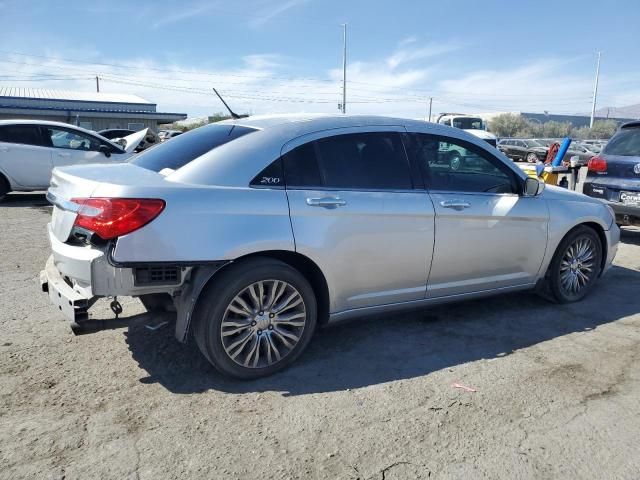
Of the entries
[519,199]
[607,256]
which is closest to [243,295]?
[519,199]

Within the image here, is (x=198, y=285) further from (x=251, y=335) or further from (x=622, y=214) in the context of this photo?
(x=622, y=214)

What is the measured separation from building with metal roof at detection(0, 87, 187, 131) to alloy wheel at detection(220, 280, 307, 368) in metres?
33.3

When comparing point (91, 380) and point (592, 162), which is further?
point (592, 162)

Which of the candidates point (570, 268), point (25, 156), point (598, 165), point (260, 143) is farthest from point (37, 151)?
point (598, 165)

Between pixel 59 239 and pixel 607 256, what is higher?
pixel 59 239

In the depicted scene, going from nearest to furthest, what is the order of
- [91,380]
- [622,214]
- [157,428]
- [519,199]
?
[157,428]
[91,380]
[519,199]
[622,214]

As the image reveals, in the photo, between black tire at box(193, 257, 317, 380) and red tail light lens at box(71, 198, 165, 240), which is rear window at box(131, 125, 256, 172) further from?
black tire at box(193, 257, 317, 380)

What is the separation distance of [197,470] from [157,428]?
45 centimetres

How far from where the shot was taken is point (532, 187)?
4457 mm

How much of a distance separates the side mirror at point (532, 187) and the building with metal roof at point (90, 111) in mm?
33178

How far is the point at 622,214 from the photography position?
23.9ft

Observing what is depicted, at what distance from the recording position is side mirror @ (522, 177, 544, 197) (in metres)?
4.45

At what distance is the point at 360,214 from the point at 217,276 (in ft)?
3.45

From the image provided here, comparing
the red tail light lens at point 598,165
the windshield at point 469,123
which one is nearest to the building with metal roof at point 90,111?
the windshield at point 469,123
